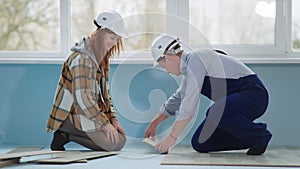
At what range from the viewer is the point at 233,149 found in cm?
270

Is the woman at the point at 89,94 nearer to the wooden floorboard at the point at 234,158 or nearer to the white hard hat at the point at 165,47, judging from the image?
the white hard hat at the point at 165,47

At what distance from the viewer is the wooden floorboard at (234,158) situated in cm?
232

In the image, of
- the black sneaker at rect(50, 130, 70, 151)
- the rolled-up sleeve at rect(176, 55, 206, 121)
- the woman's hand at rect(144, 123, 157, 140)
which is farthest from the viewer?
the woman's hand at rect(144, 123, 157, 140)

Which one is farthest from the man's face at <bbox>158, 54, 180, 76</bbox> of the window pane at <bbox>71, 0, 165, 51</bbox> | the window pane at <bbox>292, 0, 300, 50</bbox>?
the window pane at <bbox>292, 0, 300, 50</bbox>

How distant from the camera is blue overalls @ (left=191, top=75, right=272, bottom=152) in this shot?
262 cm

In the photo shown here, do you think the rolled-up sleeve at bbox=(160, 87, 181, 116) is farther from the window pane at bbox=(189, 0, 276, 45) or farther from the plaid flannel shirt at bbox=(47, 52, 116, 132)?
the window pane at bbox=(189, 0, 276, 45)

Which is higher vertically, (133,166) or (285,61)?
(285,61)

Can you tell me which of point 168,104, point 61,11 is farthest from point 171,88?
point 61,11

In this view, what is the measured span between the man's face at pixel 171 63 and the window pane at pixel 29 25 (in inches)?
33.0

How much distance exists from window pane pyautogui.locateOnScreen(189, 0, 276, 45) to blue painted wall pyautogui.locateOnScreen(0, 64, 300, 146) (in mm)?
204

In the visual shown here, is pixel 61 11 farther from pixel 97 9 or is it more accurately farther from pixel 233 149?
pixel 233 149

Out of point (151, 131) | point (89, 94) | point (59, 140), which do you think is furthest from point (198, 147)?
point (59, 140)

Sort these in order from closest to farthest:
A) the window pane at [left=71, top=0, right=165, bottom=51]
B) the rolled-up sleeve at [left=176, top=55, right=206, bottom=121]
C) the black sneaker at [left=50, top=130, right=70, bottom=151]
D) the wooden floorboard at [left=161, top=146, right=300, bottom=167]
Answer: the wooden floorboard at [left=161, top=146, right=300, bottom=167]
the rolled-up sleeve at [left=176, top=55, right=206, bottom=121]
the black sneaker at [left=50, top=130, right=70, bottom=151]
the window pane at [left=71, top=0, right=165, bottom=51]

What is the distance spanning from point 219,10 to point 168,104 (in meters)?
0.68
